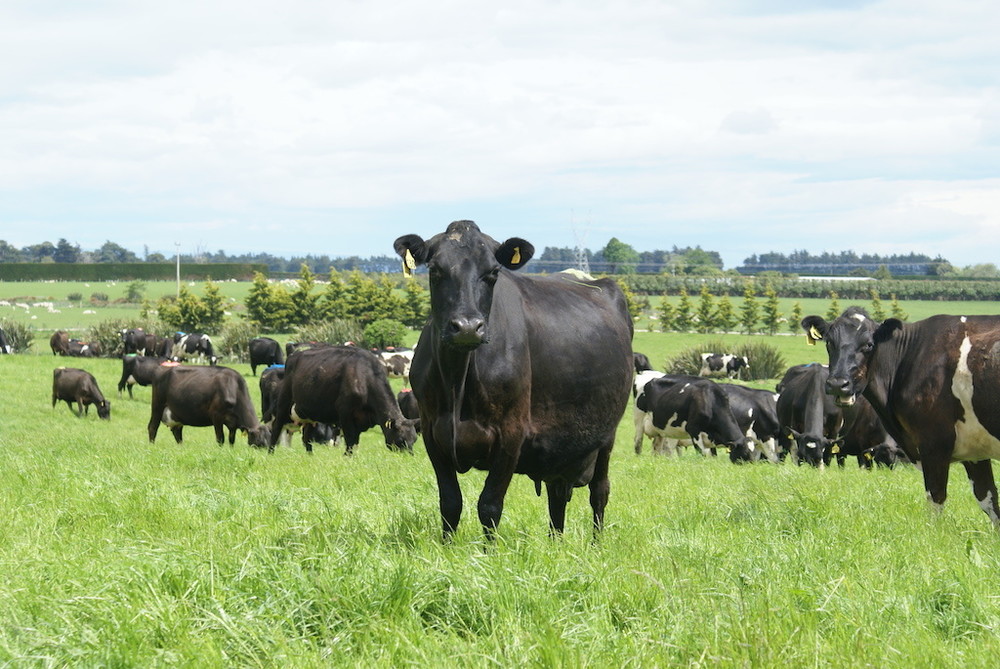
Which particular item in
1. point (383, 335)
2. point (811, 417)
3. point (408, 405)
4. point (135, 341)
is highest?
point (811, 417)

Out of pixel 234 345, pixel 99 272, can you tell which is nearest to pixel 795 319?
pixel 234 345

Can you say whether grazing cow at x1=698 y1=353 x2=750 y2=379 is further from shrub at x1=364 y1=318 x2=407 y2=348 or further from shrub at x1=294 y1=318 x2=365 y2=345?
shrub at x1=294 y1=318 x2=365 y2=345

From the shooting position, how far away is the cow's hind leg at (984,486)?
27.8 ft

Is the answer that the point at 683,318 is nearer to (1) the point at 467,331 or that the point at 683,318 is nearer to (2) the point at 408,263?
(2) the point at 408,263

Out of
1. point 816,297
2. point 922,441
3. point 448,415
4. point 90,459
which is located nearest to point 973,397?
point 922,441

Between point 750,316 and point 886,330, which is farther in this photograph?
point 750,316

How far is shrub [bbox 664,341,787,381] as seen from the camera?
56219mm

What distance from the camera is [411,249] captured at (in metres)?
6.17

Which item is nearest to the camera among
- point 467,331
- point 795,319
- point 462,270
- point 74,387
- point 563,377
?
point 467,331

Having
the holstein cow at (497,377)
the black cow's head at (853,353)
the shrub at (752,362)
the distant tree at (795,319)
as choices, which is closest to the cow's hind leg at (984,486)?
the black cow's head at (853,353)

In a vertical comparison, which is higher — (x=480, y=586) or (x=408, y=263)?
(x=408, y=263)

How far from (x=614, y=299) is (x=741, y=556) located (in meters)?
3.00

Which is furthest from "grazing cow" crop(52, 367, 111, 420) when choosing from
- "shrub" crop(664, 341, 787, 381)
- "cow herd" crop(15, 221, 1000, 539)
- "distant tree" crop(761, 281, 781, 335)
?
"distant tree" crop(761, 281, 781, 335)

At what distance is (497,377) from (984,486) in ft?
16.9
